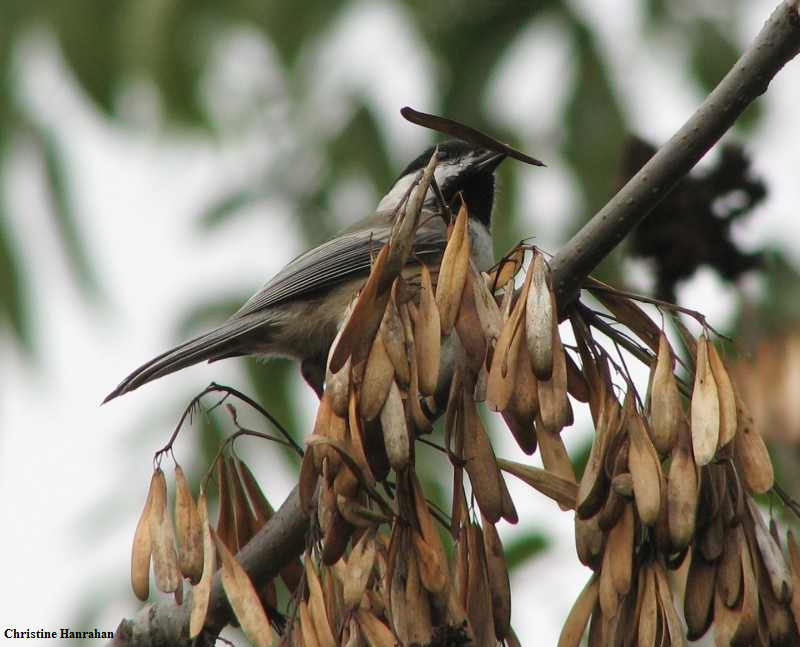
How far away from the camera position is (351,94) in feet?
15.0

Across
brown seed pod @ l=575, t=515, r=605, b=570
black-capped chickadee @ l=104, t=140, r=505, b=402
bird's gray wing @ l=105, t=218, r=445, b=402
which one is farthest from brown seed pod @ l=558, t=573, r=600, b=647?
black-capped chickadee @ l=104, t=140, r=505, b=402

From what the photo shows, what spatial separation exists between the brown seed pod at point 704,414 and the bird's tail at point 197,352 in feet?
4.65

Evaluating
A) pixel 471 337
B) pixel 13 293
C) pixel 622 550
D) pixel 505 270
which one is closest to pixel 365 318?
pixel 471 337

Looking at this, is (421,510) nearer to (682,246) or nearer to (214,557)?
(214,557)

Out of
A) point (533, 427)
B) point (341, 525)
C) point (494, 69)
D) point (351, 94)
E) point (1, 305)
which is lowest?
point (341, 525)

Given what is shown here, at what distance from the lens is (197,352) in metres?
3.40

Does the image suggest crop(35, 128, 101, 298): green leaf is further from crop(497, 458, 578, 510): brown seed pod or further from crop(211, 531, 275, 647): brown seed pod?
crop(497, 458, 578, 510): brown seed pod

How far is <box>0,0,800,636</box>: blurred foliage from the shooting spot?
3859 millimetres

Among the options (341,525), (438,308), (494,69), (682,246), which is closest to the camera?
(341,525)

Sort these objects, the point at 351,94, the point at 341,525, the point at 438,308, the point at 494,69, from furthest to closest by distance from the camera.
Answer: the point at 351,94
the point at 494,69
the point at 438,308
the point at 341,525

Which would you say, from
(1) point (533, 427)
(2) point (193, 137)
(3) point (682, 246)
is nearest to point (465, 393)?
(1) point (533, 427)

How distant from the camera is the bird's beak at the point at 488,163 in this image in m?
4.17

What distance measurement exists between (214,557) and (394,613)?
1.39 ft

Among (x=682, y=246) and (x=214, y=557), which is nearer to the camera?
(x=214, y=557)
